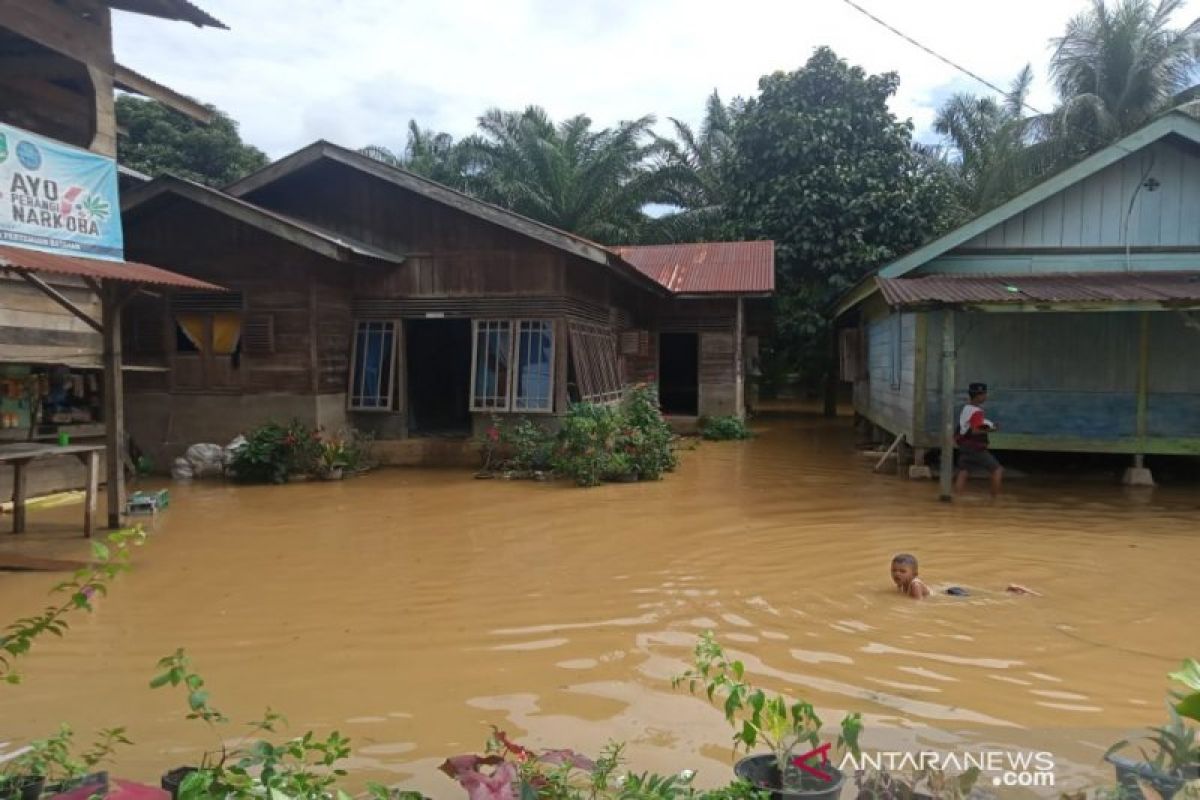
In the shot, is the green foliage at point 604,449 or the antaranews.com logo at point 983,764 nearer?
the antaranews.com logo at point 983,764

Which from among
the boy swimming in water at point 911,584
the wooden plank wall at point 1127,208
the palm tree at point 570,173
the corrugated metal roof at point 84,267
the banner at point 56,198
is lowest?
the boy swimming in water at point 911,584

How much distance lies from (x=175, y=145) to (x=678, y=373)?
17790 mm

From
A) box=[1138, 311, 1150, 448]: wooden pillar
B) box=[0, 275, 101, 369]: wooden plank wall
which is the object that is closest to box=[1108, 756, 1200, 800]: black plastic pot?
box=[1138, 311, 1150, 448]: wooden pillar

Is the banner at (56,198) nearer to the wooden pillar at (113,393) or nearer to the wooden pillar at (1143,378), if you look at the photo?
the wooden pillar at (113,393)

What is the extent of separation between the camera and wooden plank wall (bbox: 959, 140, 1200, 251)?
1105cm

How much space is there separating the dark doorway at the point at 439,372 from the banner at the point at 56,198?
744 cm

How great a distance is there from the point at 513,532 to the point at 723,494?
3173mm

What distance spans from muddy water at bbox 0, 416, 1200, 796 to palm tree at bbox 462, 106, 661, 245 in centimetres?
1658

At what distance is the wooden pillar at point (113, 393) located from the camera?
7.95 m

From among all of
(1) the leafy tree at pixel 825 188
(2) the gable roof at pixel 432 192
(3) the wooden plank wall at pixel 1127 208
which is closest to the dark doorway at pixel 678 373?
(1) the leafy tree at pixel 825 188

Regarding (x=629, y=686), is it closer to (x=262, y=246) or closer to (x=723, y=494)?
(x=723, y=494)

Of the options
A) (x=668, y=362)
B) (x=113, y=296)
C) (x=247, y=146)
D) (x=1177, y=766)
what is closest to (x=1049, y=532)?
(x=1177, y=766)

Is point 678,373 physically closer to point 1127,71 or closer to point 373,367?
point 373,367

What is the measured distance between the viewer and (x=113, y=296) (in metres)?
7.98
